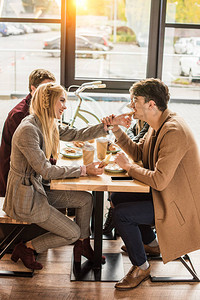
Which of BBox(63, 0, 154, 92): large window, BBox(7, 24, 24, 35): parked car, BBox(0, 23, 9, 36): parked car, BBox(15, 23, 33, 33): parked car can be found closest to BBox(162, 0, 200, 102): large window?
BBox(63, 0, 154, 92): large window

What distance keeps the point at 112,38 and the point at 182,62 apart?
73cm

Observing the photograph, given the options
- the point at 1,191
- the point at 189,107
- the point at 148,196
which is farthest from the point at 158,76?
the point at 1,191

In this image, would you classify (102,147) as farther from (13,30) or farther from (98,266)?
(13,30)

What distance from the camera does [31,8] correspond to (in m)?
4.03

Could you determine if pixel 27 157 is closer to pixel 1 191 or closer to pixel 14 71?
pixel 1 191

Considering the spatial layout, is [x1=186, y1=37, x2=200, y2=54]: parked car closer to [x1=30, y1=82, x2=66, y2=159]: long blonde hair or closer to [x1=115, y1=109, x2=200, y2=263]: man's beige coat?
[x1=115, y1=109, x2=200, y2=263]: man's beige coat

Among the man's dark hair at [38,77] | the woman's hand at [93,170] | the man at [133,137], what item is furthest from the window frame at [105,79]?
the woman's hand at [93,170]

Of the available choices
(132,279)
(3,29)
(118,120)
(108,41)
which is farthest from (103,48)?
(132,279)

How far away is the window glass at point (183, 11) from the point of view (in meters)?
3.99

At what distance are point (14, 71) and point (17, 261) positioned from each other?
217 centimetres

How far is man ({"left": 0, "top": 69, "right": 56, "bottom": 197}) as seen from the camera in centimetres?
282

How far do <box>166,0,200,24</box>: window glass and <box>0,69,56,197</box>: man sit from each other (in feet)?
5.31

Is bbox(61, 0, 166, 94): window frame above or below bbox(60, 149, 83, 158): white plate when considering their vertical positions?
above

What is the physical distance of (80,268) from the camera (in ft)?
9.05
